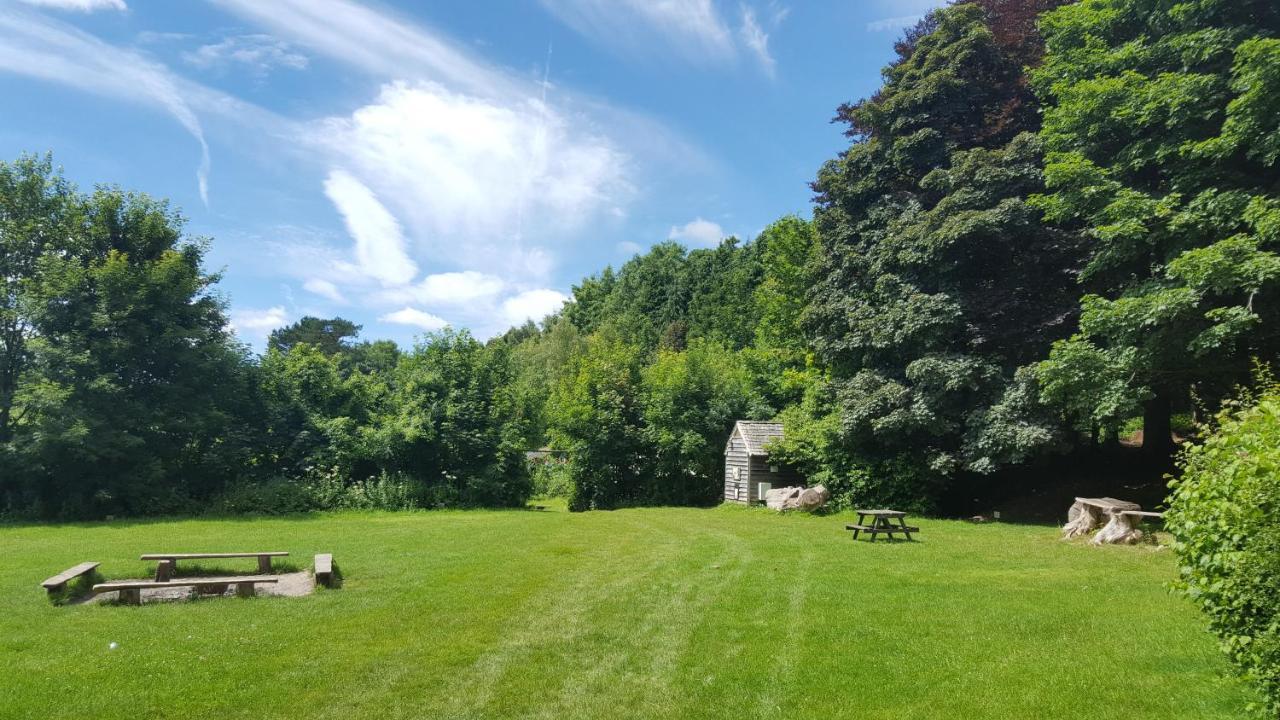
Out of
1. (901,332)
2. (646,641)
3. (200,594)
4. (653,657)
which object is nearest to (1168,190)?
(901,332)

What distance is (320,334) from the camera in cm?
7938

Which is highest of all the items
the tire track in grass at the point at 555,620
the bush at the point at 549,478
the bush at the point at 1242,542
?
the bush at the point at 1242,542

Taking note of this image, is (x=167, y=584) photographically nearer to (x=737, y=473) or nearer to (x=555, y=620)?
(x=555, y=620)

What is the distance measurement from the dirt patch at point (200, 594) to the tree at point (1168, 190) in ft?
55.2

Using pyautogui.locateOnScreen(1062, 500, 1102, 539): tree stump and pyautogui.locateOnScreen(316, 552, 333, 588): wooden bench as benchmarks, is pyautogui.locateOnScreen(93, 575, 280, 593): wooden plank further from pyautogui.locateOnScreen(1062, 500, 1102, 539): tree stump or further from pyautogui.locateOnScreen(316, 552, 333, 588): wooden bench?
pyautogui.locateOnScreen(1062, 500, 1102, 539): tree stump

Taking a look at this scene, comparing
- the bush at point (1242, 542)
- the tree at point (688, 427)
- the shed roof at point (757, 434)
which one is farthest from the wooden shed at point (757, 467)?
the bush at point (1242, 542)

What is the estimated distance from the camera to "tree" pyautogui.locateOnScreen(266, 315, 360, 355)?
77.5 metres

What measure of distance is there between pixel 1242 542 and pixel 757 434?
25.6 m

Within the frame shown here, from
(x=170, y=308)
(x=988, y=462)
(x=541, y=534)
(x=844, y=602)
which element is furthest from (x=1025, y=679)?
(x=170, y=308)

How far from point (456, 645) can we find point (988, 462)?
1693 centimetres

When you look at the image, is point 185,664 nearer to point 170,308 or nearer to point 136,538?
point 136,538

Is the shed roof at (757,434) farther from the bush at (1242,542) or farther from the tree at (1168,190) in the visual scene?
the bush at (1242,542)

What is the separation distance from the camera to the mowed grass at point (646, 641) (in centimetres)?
600

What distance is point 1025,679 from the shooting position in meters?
6.29
